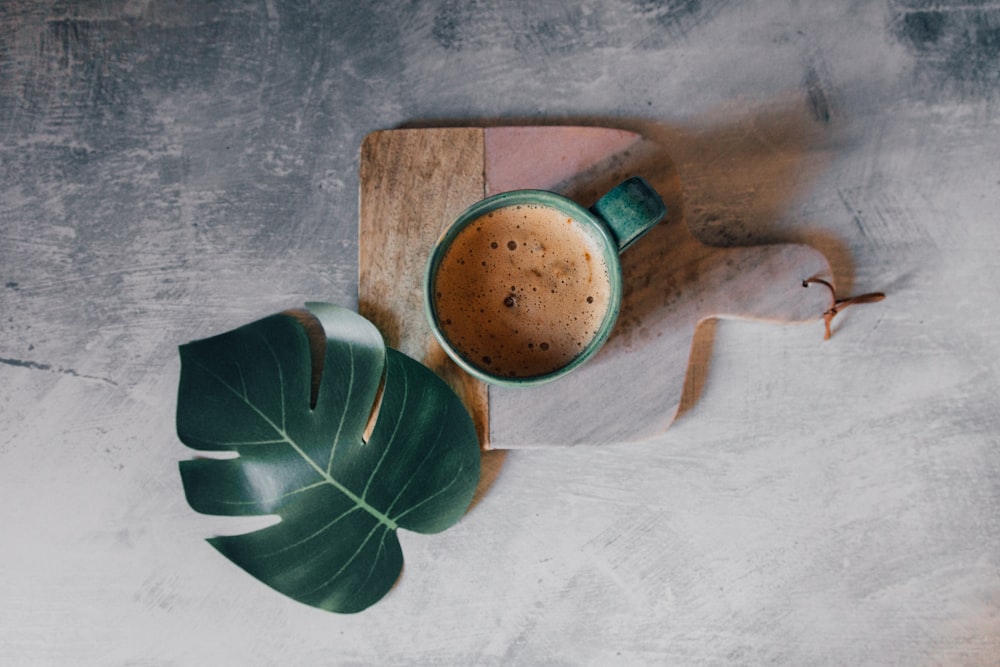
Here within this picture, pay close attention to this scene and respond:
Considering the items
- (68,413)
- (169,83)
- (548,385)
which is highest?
(169,83)

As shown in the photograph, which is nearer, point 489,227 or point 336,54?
point 489,227

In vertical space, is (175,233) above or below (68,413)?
above

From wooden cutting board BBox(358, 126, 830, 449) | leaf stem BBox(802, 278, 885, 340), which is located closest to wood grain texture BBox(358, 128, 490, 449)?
wooden cutting board BBox(358, 126, 830, 449)

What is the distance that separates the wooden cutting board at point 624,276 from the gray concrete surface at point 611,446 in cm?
8

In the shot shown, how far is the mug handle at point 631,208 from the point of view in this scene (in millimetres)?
759

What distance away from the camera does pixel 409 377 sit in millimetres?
Answer: 860

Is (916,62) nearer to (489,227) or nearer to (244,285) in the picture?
(489,227)

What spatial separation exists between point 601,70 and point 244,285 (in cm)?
57

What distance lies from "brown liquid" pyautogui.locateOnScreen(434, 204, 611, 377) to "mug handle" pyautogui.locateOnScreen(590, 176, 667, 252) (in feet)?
0.23

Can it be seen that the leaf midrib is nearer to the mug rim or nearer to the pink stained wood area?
the mug rim

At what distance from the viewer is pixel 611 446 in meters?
0.94

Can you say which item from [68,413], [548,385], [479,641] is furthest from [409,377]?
[68,413]

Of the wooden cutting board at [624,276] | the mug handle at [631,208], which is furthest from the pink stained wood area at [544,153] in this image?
the mug handle at [631,208]

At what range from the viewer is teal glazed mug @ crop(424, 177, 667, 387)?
83 cm
